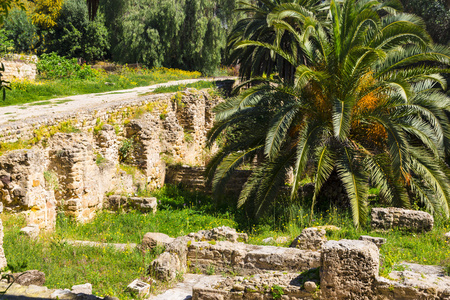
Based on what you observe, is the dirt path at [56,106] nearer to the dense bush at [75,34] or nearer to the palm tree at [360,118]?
the palm tree at [360,118]

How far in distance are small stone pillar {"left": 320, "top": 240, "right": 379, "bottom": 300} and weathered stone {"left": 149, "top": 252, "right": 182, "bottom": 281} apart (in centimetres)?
250

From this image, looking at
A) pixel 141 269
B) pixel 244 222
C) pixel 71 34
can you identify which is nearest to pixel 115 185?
pixel 244 222

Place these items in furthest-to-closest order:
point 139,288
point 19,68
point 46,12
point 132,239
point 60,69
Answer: point 46,12 < point 60,69 < point 19,68 < point 132,239 < point 139,288

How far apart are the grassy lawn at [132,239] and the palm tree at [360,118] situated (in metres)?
0.76

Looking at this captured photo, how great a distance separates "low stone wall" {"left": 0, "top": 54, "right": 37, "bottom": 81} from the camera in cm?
1704

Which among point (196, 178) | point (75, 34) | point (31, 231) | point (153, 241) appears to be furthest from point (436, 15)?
point (75, 34)

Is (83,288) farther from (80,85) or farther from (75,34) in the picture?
(75,34)

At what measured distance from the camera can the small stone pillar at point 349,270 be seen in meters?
5.66

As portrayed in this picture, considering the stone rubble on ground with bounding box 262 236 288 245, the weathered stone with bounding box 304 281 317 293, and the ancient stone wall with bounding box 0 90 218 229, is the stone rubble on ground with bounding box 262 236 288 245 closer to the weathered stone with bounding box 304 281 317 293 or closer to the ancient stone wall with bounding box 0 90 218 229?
the weathered stone with bounding box 304 281 317 293

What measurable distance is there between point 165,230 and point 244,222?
192cm

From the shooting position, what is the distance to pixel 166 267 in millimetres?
7102

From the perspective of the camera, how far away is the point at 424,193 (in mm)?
9867

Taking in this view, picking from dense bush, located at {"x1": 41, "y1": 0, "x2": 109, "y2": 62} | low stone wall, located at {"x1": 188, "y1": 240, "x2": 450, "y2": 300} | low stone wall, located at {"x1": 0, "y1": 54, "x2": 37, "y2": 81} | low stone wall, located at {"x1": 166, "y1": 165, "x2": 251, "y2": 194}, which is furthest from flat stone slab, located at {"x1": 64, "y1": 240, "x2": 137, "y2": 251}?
dense bush, located at {"x1": 41, "y1": 0, "x2": 109, "y2": 62}

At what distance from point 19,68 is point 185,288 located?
13987 mm
